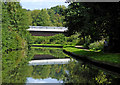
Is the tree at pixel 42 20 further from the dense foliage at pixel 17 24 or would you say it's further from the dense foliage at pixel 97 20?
the dense foliage at pixel 97 20

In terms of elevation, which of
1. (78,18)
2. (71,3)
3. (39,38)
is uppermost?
(71,3)

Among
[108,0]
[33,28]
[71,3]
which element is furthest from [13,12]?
[108,0]

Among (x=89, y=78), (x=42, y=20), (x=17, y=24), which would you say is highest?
(x=42, y=20)

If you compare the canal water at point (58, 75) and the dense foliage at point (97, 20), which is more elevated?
the dense foliage at point (97, 20)

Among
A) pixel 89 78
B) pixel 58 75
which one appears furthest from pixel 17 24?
pixel 89 78

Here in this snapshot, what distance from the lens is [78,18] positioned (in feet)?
92.9

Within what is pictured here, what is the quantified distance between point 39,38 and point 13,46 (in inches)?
1408

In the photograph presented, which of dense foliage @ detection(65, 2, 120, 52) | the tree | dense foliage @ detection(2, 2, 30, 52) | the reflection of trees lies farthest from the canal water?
the tree

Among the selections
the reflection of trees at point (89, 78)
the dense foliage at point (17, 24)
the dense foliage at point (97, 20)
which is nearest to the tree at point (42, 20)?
the dense foliage at point (17, 24)

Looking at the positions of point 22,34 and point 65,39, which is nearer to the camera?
point 22,34

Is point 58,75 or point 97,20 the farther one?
point 97,20

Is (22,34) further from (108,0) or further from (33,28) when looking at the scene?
(108,0)

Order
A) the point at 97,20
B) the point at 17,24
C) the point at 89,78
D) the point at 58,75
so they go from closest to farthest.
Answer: the point at 89,78 → the point at 58,75 → the point at 97,20 → the point at 17,24

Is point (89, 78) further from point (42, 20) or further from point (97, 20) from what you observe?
point (42, 20)
